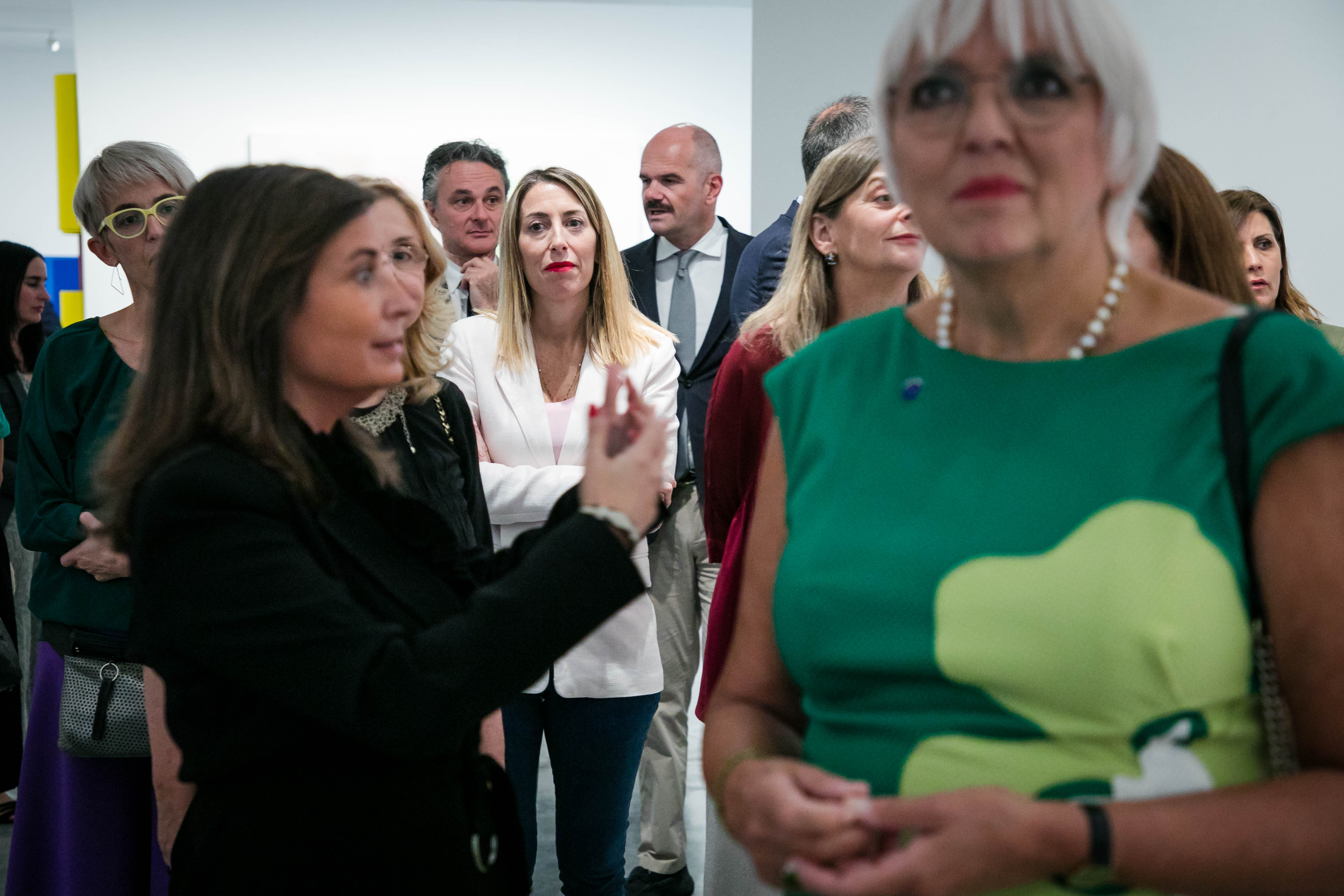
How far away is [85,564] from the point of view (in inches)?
89.2

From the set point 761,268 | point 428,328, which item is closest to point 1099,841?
point 428,328

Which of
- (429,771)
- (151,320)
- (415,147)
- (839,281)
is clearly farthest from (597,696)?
(415,147)

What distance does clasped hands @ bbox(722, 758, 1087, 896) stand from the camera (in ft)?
3.08

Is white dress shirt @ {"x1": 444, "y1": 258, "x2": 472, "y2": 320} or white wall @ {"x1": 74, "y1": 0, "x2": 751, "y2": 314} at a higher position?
white wall @ {"x1": 74, "y1": 0, "x2": 751, "y2": 314}

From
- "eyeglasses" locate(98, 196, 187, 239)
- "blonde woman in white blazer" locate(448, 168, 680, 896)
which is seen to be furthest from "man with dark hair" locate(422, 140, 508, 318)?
"eyeglasses" locate(98, 196, 187, 239)

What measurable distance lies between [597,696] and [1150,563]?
1761mm

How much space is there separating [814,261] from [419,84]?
491 cm

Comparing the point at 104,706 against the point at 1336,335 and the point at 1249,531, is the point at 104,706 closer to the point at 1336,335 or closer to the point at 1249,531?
the point at 1249,531

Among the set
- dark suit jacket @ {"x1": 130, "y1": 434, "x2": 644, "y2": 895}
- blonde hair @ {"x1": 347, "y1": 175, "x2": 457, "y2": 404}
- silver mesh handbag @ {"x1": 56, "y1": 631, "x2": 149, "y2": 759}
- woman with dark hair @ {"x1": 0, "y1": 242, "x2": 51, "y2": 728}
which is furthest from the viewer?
woman with dark hair @ {"x1": 0, "y1": 242, "x2": 51, "y2": 728}

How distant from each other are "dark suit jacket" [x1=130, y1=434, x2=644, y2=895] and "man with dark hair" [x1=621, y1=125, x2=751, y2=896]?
1.59 m

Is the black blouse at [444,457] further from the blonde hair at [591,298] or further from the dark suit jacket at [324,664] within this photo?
the blonde hair at [591,298]

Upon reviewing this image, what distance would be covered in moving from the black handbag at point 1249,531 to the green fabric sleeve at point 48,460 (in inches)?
82.0

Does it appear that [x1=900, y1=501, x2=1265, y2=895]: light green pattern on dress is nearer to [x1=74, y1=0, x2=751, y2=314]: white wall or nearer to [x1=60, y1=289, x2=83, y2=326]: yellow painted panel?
[x1=74, y1=0, x2=751, y2=314]: white wall

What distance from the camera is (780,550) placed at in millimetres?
1209
